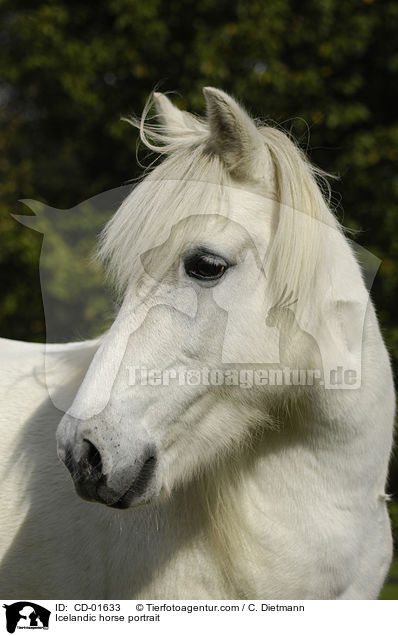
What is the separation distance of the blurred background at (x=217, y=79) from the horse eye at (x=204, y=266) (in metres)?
4.36

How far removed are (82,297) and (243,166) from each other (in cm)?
317

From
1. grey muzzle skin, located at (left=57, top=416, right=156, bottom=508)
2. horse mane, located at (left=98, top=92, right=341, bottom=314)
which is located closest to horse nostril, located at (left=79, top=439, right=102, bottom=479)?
grey muzzle skin, located at (left=57, top=416, right=156, bottom=508)

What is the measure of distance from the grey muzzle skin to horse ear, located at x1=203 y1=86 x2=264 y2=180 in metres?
0.80

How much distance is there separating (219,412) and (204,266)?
0.42 m

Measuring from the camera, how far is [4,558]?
88.9 inches
